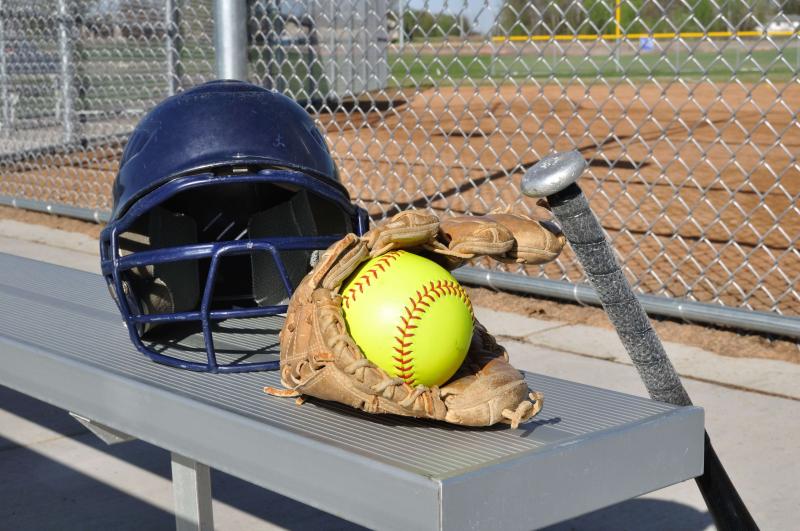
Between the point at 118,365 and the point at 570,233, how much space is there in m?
0.98

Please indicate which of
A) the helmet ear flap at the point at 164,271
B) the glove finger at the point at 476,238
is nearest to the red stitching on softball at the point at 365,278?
the glove finger at the point at 476,238

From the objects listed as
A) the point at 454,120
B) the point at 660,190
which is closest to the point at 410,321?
the point at 660,190

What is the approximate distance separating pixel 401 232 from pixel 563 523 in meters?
1.39

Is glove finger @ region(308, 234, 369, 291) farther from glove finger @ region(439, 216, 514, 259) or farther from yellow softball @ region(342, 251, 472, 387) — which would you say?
glove finger @ region(439, 216, 514, 259)

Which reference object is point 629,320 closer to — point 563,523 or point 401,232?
point 401,232

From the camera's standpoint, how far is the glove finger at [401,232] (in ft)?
6.05

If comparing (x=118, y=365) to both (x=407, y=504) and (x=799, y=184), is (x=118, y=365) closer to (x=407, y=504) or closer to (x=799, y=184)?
(x=407, y=504)

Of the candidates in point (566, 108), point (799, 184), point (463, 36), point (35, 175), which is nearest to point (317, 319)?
point (463, 36)

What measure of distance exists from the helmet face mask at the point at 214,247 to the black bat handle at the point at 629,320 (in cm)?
61

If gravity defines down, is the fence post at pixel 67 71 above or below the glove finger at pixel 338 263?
below

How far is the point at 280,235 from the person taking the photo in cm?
268

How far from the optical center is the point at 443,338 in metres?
1.81

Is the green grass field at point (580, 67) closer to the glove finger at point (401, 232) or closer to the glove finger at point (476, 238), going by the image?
the glove finger at point (476, 238)

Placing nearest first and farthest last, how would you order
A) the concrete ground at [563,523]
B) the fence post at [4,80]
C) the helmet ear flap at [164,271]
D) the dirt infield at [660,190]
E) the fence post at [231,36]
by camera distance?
the helmet ear flap at [164,271] → the concrete ground at [563,523] → the fence post at [231,36] → the dirt infield at [660,190] → the fence post at [4,80]
